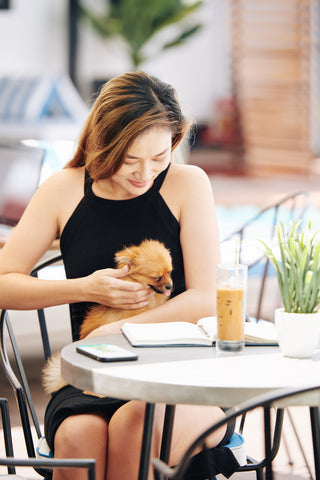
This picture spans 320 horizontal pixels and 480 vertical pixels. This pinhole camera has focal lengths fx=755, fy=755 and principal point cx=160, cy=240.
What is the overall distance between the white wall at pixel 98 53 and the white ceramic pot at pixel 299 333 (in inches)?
337

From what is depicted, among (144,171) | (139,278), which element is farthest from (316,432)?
(144,171)

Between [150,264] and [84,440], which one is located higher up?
[150,264]

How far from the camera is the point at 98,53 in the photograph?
39.3ft

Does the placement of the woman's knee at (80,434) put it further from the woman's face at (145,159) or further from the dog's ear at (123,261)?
the woman's face at (145,159)

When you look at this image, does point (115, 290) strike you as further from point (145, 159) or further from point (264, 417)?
point (264, 417)

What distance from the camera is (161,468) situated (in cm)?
97

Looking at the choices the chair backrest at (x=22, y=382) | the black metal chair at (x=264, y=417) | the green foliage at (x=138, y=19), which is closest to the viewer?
the black metal chair at (x=264, y=417)

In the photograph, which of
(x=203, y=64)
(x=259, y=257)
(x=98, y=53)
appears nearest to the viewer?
(x=259, y=257)

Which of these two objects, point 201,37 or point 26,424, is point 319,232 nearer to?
point 26,424

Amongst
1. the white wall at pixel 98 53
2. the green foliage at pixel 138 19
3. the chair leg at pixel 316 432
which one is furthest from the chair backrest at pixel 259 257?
the green foliage at pixel 138 19

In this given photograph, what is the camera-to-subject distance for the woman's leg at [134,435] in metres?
1.29

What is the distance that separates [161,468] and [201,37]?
1273cm

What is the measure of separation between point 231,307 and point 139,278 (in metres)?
0.33

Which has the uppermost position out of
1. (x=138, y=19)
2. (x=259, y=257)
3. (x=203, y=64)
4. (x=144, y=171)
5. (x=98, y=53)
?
(x=138, y=19)
